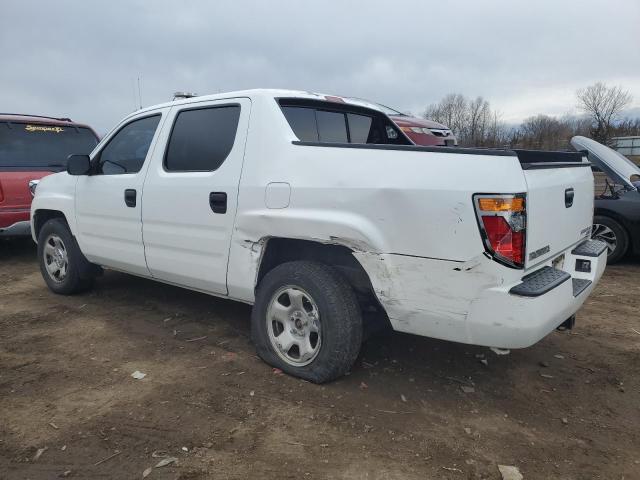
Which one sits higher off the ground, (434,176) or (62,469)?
(434,176)

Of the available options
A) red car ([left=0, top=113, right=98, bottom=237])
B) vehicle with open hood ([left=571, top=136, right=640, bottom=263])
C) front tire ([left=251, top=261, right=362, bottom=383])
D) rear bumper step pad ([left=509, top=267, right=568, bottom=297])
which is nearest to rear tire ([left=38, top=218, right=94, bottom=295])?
red car ([left=0, top=113, right=98, bottom=237])

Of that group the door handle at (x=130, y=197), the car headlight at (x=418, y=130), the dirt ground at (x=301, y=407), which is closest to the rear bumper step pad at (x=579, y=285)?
the dirt ground at (x=301, y=407)

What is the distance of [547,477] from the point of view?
7.62ft

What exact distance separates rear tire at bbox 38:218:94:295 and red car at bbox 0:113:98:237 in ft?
4.18

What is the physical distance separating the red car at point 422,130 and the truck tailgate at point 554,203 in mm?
4702

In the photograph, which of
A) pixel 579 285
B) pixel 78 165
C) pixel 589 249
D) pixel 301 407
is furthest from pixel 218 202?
pixel 589 249

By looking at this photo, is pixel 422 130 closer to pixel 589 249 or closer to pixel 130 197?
pixel 589 249

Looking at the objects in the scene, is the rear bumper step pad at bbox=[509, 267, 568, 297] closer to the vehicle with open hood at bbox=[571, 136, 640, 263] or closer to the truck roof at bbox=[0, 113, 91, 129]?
the vehicle with open hood at bbox=[571, 136, 640, 263]

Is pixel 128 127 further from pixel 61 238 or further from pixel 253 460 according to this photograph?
pixel 253 460

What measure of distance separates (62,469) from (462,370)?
7.97ft

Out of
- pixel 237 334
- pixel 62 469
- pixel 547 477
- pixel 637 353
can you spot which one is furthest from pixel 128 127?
pixel 637 353

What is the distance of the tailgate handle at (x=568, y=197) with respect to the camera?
292cm

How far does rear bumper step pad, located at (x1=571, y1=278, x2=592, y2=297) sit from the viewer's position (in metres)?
2.95

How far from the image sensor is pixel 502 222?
243cm
